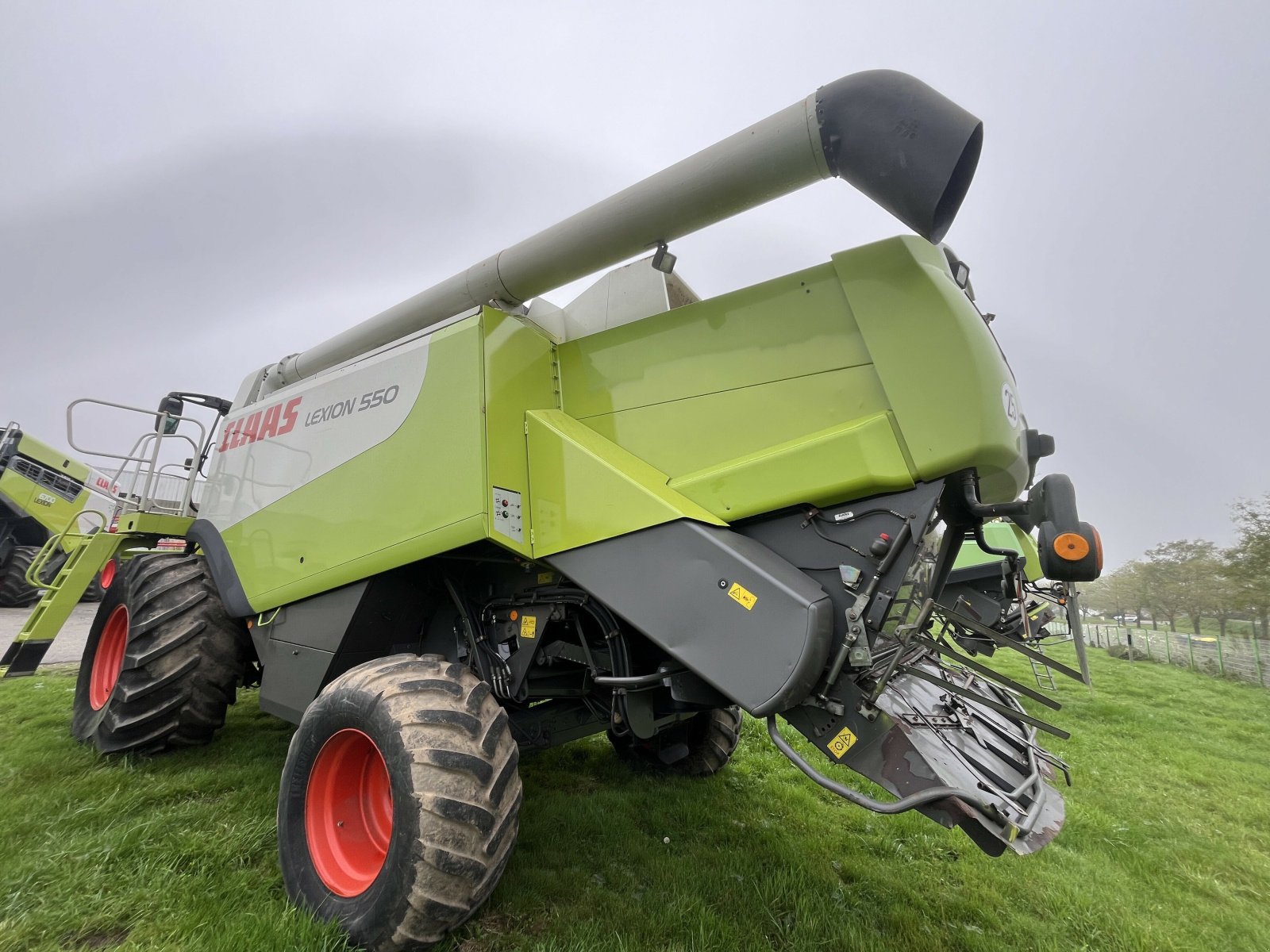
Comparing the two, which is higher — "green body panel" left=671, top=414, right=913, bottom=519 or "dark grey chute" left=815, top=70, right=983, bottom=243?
"dark grey chute" left=815, top=70, right=983, bottom=243

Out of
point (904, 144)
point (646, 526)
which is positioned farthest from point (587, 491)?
point (904, 144)

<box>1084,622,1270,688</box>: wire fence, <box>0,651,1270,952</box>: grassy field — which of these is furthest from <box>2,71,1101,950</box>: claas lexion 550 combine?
<box>1084,622,1270,688</box>: wire fence

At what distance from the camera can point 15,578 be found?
1202cm

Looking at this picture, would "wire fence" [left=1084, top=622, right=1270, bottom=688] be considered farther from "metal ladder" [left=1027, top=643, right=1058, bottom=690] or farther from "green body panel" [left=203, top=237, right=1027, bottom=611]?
"green body panel" [left=203, top=237, right=1027, bottom=611]

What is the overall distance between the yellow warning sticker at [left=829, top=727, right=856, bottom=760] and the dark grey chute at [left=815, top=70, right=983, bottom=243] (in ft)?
5.59

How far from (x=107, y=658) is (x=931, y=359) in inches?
231

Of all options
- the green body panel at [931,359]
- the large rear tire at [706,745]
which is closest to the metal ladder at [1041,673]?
the green body panel at [931,359]

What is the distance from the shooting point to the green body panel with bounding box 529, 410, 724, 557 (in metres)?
2.45

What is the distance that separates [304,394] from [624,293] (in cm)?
202

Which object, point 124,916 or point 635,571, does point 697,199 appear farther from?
point 124,916

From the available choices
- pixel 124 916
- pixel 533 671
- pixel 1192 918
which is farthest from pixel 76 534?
pixel 1192 918

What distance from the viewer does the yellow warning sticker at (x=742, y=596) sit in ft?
7.15

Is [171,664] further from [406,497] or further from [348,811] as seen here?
[406,497]

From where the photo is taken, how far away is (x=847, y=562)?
2248 mm
